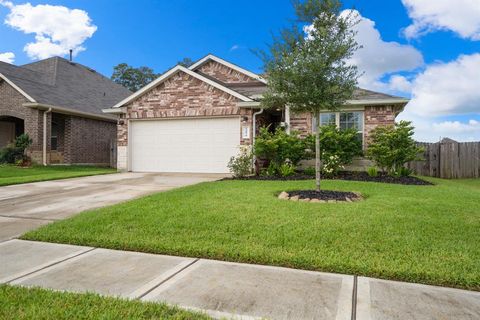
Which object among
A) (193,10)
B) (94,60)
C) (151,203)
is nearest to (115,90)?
(94,60)

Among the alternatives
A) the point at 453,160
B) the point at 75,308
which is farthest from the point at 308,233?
the point at 453,160

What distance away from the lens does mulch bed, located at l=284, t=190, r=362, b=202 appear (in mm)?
6141

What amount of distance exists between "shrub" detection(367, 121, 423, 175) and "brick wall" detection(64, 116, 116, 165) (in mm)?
13676

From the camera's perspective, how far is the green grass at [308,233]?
10.2 ft

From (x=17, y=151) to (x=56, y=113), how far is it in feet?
8.36

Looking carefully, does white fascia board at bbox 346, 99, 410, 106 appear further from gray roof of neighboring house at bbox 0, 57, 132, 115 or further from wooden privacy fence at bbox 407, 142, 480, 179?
gray roof of neighboring house at bbox 0, 57, 132, 115

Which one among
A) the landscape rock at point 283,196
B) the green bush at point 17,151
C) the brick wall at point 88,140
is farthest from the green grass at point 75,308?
the brick wall at point 88,140

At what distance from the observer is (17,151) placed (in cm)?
1476

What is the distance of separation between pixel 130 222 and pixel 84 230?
1.98 ft

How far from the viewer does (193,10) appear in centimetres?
1473

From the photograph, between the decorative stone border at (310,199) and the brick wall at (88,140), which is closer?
the decorative stone border at (310,199)

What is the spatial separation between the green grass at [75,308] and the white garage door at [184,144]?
33.2ft

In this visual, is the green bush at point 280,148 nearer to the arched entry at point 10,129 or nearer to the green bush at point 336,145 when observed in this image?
the green bush at point 336,145

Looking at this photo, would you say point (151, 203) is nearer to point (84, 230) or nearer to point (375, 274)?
point (84, 230)
